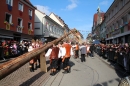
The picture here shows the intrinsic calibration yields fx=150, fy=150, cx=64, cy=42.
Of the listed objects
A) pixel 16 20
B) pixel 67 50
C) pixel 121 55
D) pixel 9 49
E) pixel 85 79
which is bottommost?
pixel 85 79

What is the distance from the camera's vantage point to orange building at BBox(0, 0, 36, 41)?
1914cm

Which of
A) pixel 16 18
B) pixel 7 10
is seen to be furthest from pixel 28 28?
pixel 7 10

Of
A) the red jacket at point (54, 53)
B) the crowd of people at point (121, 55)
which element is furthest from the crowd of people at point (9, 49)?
the crowd of people at point (121, 55)

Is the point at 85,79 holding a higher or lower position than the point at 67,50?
lower

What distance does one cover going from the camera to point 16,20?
2244 cm

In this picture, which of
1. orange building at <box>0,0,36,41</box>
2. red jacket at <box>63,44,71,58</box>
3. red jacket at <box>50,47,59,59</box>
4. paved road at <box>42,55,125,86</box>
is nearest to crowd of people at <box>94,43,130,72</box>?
paved road at <box>42,55,125,86</box>

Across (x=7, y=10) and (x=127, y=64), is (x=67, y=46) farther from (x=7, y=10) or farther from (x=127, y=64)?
(x=7, y=10)

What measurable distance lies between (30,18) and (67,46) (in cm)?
2007

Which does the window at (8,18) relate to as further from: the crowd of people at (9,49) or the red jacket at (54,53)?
the red jacket at (54,53)

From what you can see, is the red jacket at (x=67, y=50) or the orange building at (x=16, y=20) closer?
the red jacket at (x=67, y=50)

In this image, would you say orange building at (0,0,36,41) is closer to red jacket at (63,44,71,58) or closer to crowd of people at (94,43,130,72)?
red jacket at (63,44,71,58)

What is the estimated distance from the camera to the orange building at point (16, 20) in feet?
62.8

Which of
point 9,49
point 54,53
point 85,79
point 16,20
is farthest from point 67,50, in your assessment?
point 16,20

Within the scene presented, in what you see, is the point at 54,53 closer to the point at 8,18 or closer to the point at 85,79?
the point at 85,79
